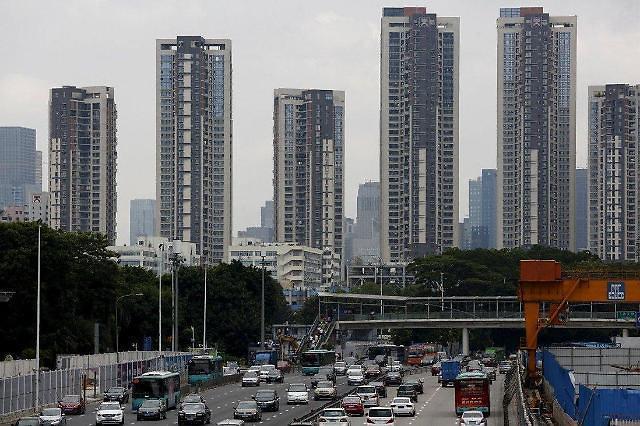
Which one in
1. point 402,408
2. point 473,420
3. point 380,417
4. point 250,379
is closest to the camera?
point 473,420

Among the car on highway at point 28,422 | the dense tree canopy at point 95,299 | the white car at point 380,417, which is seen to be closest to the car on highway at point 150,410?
the car on highway at point 28,422

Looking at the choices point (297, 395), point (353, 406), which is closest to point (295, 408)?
point (297, 395)

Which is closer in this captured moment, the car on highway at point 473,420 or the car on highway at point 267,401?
the car on highway at point 473,420

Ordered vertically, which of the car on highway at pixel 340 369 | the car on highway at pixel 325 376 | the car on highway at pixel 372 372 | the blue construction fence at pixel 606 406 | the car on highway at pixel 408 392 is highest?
the blue construction fence at pixel 606 406

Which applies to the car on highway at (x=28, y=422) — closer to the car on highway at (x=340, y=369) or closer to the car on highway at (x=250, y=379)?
the car on highway at (x=250, y=379)

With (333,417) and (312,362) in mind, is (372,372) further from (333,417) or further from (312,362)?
(333,417)

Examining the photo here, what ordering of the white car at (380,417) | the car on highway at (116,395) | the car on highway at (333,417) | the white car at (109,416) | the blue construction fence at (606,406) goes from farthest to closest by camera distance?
the car on highway at (116,395) → the white car at (109,416) → the white car at (380,417) → the car on highway at (333,417) → the blue construction fence at (606,406)

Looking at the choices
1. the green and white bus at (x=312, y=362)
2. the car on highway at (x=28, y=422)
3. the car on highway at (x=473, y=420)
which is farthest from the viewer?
the green and white bus at (x=312, y=362)
